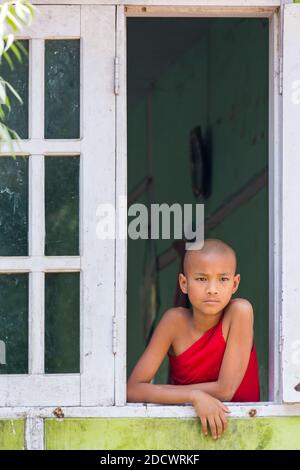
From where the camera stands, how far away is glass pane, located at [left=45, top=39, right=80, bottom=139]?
4.54 meters

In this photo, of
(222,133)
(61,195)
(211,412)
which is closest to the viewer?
(211,412)

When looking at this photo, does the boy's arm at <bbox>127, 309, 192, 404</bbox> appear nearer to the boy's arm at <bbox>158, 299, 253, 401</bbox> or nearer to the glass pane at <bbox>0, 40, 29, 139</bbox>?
the boy's arm at <bbox>158, 299, 253, 401</bbox>

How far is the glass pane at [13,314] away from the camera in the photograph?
446 cm

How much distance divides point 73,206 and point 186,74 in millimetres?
3668

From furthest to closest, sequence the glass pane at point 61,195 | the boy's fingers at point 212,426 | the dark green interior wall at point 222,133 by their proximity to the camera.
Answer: the dark green interior wall at point 222,133, the glass pane at point 61,195, the boy's fingers at point 212,426

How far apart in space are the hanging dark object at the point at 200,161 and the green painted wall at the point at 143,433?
10.5ft

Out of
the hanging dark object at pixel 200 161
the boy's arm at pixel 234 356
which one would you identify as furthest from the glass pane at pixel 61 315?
the hanging dark object at pixel 200 161

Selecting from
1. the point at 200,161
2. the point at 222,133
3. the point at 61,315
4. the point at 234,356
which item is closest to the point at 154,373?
the point at 234,356

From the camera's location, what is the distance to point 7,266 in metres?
4.46

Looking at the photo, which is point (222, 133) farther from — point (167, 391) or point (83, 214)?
point (167, 391)

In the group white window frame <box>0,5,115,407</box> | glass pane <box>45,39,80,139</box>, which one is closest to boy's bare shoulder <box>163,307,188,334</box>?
white window frame <box>0,5,115,407</box>

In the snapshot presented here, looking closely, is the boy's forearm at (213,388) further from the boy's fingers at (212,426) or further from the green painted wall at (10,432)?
the green painted wall at (10,432)

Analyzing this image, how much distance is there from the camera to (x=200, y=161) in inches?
296

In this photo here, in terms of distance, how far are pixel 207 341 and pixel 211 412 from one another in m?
0.34
